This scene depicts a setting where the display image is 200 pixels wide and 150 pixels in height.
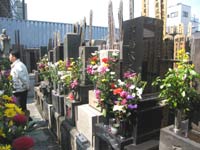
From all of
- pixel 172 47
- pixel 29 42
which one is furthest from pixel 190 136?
pixel 29 42

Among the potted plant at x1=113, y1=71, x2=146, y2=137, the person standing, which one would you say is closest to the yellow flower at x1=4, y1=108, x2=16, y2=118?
the potted plant at x1=113, y1=71, x2=146, y2=137

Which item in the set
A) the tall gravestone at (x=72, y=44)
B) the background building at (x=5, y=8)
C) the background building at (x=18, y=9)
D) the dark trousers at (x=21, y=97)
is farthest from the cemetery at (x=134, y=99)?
the background building at (x=18, y=9)

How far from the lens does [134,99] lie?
255cm

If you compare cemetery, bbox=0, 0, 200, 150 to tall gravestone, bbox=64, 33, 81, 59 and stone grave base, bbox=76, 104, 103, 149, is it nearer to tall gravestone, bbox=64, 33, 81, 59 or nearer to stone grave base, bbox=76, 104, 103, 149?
stone grave base, bbox=76, 104, 103, 149

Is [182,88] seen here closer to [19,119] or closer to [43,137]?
[19,119]

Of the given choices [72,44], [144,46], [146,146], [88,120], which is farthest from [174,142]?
[72,44]

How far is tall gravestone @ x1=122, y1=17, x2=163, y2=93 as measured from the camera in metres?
2.95

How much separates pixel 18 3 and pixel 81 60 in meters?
25.0

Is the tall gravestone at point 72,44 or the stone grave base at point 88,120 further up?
the tall gravestone at point 72,44

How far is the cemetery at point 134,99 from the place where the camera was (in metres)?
1.92

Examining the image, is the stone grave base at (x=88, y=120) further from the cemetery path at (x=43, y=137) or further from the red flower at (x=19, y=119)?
the red flower at (x=19, y=119)

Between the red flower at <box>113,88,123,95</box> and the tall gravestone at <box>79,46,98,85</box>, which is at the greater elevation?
the tall gravestone at <box>79,46,98,85</box>

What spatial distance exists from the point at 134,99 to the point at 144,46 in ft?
2.82

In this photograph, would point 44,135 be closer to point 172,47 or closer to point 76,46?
point 76,46
